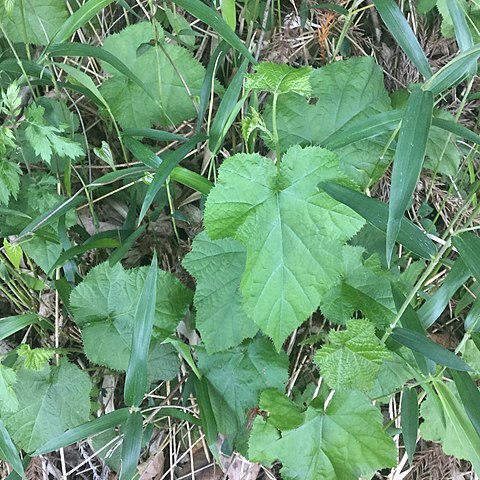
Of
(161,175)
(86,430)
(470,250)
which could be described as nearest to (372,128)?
(470,250)

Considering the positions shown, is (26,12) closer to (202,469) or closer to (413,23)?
(413,23)

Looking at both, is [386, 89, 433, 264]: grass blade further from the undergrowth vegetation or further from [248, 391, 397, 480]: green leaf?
[248, 391, 397, 480]: green leaf

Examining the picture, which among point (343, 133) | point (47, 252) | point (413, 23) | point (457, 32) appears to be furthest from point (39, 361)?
point (413, 23)

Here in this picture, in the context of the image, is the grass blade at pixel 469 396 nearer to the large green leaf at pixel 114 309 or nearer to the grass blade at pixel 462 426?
the grass blade at pixel 462 426

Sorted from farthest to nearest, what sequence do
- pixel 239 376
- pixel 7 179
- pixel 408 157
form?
pixel 239 376, pixel 7 179, pixel 408 157

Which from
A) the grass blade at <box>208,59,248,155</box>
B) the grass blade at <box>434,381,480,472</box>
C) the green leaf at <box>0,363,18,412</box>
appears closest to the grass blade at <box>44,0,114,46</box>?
the grass blade at <box>208,59,248,155</box>

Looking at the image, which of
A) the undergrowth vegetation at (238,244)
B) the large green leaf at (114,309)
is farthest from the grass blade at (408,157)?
the large green leaf at (114,309)

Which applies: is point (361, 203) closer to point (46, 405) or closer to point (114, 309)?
point (114, 309)
